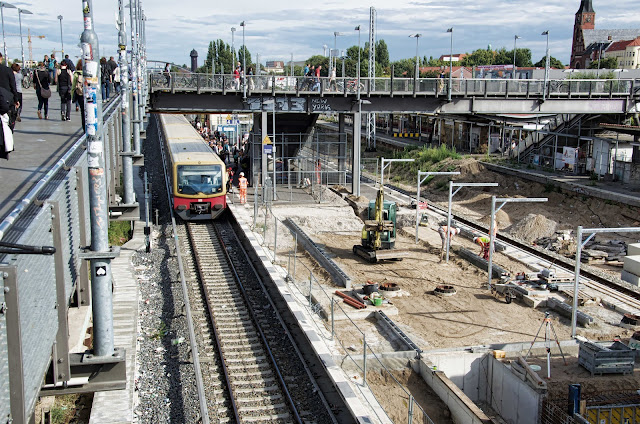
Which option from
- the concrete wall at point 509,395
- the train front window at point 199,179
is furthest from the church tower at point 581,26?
the concrete wall at point 509,395

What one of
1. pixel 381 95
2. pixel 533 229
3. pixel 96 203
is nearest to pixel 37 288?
pixel 96 203

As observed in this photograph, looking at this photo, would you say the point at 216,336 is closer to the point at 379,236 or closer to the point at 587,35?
the point at 379,236

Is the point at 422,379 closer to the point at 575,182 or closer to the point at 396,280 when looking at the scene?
the point at 396,280

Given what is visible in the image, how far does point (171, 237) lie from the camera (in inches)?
1048

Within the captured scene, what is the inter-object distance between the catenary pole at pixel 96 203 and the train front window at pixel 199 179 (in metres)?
19.1

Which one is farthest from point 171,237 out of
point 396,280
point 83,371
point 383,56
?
point 383,56

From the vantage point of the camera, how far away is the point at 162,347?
15.1 m

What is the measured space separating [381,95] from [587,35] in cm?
11231

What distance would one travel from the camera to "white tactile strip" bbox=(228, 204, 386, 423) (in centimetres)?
1187

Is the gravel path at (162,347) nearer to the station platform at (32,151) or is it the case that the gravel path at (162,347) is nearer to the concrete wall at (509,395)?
the station platform at (32,151)

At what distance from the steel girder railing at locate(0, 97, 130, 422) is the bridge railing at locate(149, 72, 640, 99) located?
24.7 meters

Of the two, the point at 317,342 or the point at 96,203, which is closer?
the point at 96,203

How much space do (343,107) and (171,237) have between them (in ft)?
42.7

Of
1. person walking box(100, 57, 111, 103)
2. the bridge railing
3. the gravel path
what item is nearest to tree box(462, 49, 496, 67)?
the bridge railing
